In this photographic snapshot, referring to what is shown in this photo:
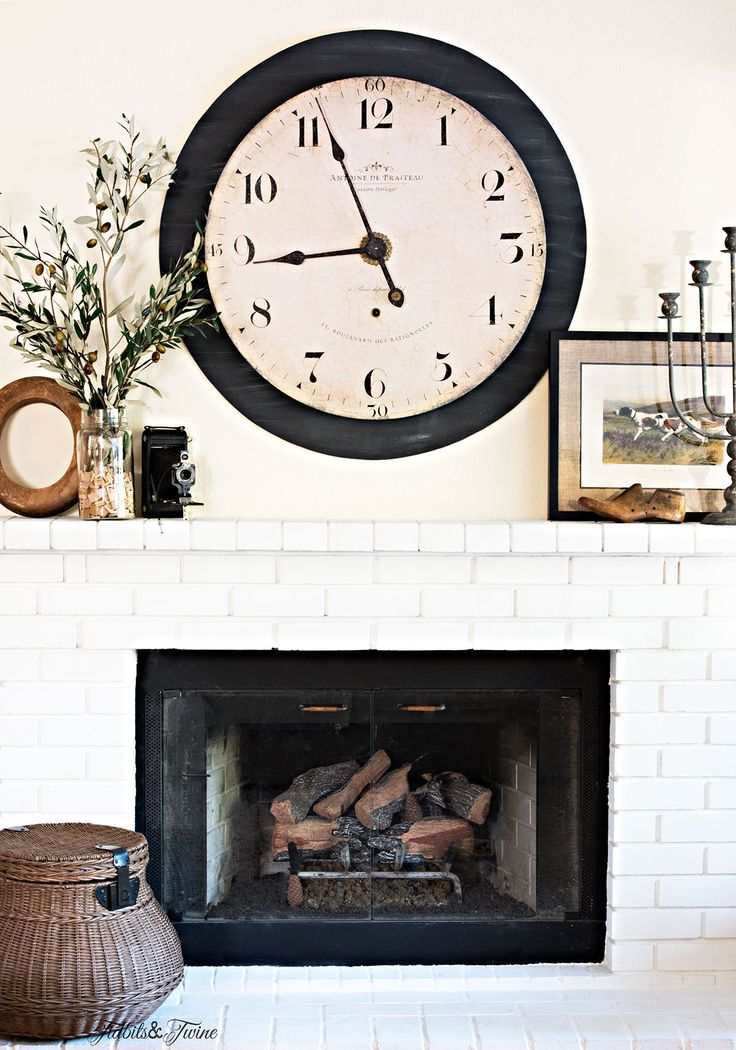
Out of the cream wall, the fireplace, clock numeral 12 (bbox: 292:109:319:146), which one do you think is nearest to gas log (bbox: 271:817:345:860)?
the fireplace

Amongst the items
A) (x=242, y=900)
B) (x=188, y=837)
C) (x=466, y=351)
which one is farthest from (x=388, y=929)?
(x=466, y=351)

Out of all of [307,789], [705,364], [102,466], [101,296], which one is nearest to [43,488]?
[102,466]

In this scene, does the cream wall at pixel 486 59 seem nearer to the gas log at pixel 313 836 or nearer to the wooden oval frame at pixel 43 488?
the wooden oval frame at pixel 43 488

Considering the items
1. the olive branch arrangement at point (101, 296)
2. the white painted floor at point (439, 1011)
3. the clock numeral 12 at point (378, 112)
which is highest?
the clock numeral 12 at point (378, 112)

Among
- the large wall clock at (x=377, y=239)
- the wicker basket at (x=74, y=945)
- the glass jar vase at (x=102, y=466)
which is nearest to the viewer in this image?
the wicker basket at (x=74, y=945)

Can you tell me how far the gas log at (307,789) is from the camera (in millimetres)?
2564

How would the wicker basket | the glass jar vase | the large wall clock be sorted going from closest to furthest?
the wicker basket, the glass jar vase, the large wall clock

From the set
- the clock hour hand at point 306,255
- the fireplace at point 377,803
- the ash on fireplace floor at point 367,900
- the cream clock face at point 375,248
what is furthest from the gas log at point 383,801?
the clock hour hand at point 306,255

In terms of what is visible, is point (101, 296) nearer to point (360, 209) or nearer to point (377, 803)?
point (360, 209)

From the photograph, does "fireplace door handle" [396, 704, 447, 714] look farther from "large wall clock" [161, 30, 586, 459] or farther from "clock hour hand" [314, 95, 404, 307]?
"clock hour hand" [314, 95, 404, 307]

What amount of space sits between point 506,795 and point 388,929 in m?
0.39

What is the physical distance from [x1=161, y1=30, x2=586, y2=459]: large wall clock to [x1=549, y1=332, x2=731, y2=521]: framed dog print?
0.31ft

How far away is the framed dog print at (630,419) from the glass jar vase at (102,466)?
36.5 inches

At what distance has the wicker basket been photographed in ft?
7.02
